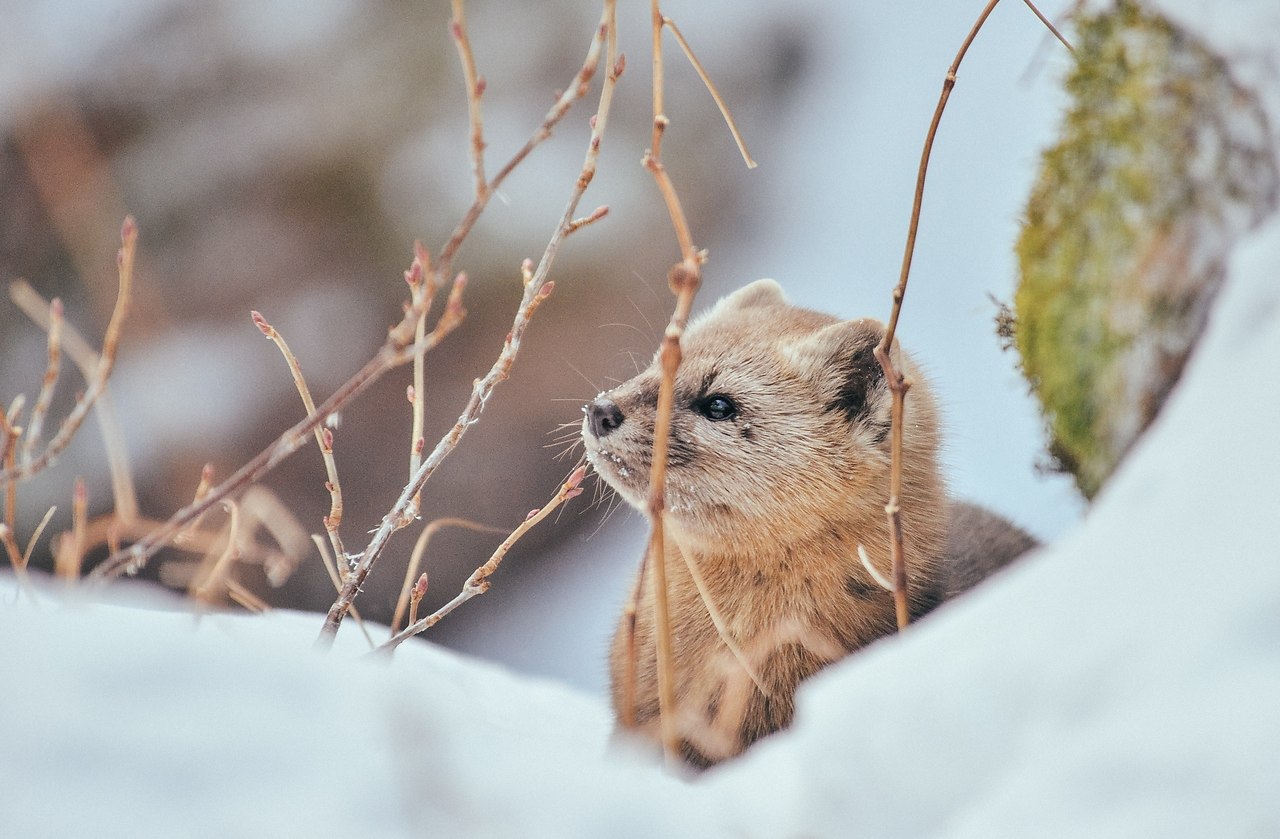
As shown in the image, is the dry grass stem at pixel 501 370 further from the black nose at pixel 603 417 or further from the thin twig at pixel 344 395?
the black nose at pixel 603 417

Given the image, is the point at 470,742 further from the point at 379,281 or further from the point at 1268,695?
the point at 379,281

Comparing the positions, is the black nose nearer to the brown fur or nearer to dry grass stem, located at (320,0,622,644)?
the brown fur

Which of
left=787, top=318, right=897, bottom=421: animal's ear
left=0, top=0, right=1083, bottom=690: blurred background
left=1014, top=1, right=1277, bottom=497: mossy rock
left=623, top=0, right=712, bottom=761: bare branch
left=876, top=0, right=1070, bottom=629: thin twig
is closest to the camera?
left=1014, top=1, right=1277, bottom=497: mossy rock

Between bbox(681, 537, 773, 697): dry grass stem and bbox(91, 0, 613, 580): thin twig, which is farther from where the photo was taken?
bbox(681, 537, 773, 697): dry grass stem

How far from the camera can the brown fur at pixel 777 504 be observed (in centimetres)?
228

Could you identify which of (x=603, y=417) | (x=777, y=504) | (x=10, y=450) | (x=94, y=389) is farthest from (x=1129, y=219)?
(x=10, y=450)

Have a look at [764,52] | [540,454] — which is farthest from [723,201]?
[540,454]

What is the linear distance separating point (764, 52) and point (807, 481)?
412 centimetres

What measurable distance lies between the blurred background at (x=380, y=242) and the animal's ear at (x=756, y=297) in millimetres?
1075

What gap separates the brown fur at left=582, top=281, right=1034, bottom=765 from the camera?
7.48 feet

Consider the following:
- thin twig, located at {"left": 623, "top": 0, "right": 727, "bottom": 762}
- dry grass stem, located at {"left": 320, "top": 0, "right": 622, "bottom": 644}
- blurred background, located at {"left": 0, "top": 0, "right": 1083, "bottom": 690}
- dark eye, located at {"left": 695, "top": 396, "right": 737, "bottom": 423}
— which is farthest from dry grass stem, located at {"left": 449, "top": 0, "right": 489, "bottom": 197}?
blurred background, located at {"left": 0, "top": 0, "right": 1083, "bottom": 690}

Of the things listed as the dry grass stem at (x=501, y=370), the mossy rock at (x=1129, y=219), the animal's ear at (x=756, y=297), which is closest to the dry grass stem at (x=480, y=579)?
the dry grass stem at (x=501, y=370)

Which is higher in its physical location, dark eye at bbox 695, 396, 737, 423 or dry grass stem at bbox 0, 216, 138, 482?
dry grass stem at bbox 0, 216, 138, 482

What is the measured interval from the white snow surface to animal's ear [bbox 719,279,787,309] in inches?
77.4
